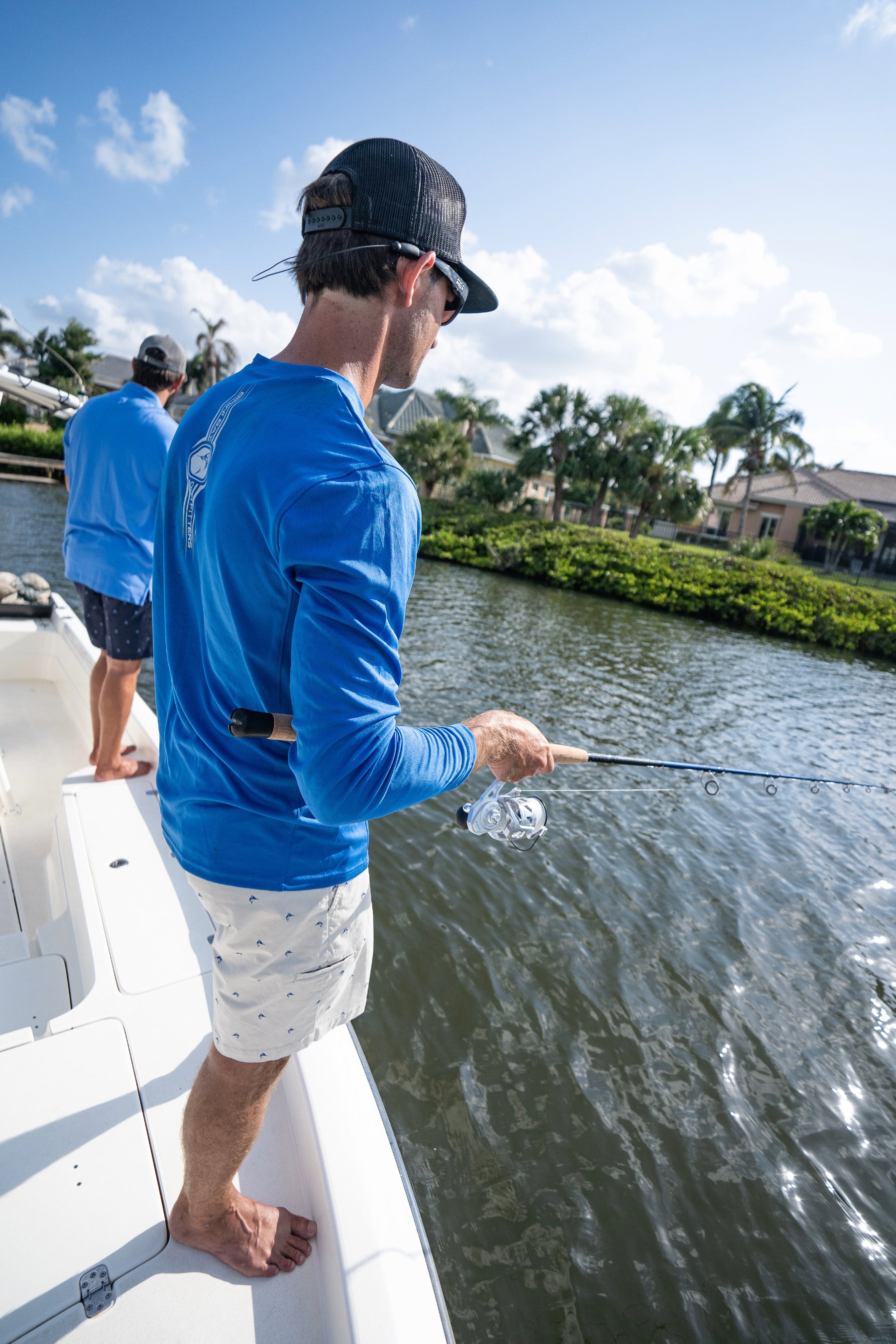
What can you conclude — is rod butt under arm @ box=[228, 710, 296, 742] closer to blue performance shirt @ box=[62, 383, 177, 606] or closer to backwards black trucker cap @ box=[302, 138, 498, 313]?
backwards black trucker cap @ box=[302, 138, 498, 313]

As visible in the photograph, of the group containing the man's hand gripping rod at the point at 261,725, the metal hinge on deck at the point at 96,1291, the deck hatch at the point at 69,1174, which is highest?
the man's hand gripping rod at the point at 261,725

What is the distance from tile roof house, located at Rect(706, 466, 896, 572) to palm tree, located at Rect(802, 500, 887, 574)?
2.12 m

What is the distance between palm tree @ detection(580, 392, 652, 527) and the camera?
33.3 metres

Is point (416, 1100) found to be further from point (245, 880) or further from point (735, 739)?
point (735, 739)

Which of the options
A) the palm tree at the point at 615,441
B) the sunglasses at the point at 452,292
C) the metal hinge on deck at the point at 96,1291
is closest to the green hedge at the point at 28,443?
the palm tree at the point at 615,441

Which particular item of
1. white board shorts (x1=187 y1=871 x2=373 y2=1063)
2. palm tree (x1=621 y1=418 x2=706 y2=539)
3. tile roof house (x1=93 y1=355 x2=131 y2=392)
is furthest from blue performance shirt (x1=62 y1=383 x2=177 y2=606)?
tile roof house (x1=93 y1=355 x2=131 y2=392)

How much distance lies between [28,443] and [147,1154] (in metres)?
41.3

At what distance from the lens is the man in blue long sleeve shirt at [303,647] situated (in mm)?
943

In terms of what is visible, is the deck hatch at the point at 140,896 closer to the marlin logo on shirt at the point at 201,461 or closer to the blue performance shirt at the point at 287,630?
the blue performance shirt at the point at 287,630

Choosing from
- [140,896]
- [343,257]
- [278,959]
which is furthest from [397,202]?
[140,896]

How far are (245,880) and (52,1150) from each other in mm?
1067

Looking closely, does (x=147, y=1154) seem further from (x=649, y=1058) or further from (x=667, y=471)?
(x=667, y=471)

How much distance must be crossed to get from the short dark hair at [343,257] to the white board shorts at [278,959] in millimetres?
1047

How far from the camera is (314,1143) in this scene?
1.67 metres
